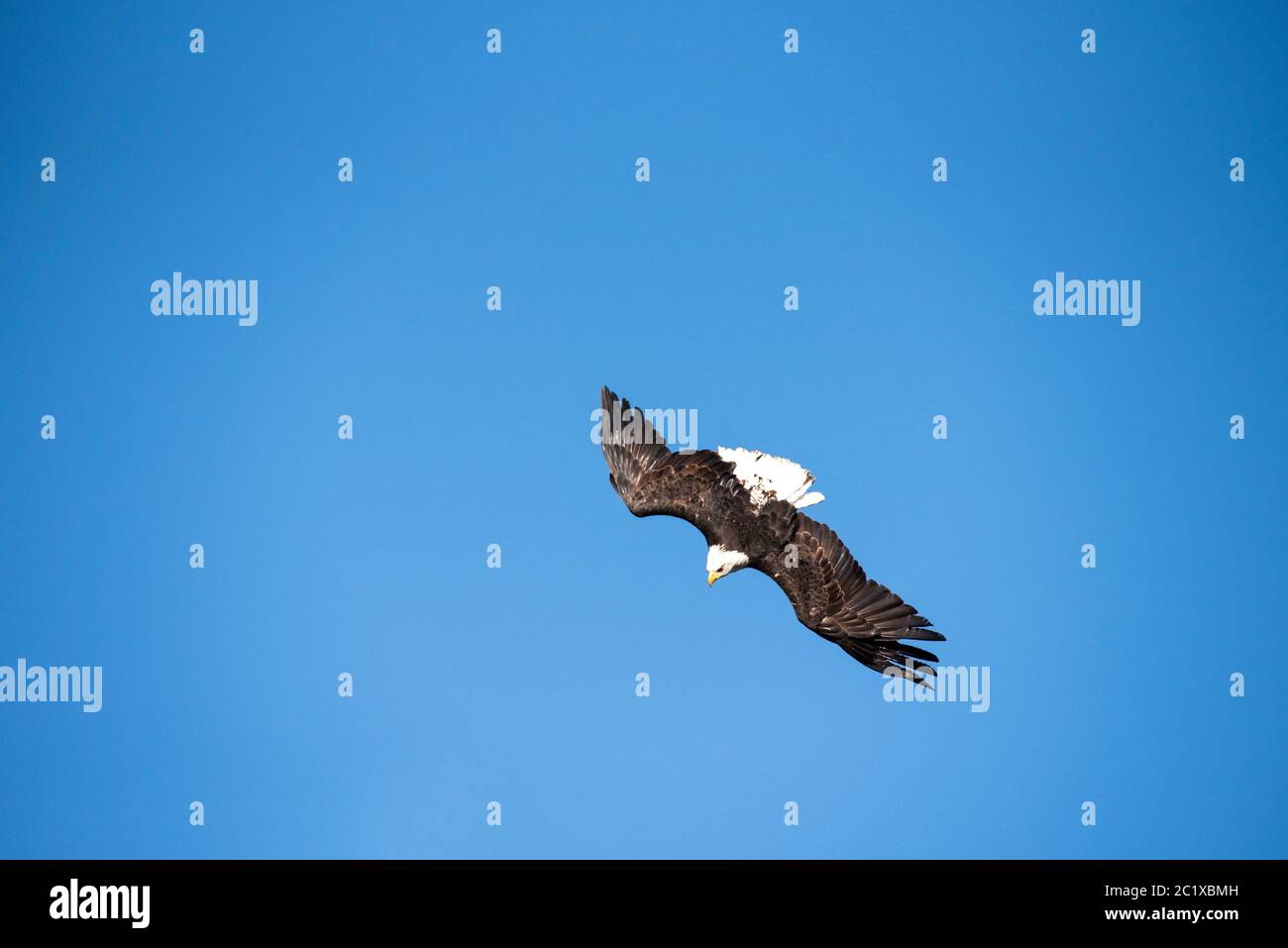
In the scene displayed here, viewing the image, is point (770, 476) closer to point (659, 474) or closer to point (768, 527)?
point (768, 527)

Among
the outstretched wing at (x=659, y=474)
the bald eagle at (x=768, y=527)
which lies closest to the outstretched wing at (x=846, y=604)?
the bald eagle at (x=768, y=527)

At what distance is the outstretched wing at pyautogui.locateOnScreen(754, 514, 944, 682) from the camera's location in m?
17.2

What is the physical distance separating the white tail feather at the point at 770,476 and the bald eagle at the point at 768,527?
0.6 inches

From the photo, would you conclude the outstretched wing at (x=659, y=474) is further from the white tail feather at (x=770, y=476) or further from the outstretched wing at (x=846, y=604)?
the outstretched wing at (x=846, y=604)

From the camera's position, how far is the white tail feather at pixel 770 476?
59.7 feet

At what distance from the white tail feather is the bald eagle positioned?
0.05 ft

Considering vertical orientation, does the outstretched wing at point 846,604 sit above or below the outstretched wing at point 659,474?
below

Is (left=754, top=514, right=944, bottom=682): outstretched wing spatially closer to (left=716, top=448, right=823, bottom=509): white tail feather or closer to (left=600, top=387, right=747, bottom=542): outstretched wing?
(left=716, top=448, right=823, bottom=509): white tail feather

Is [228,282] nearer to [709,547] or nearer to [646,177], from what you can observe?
[646,177]

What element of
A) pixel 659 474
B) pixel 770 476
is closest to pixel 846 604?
pixel 770 476

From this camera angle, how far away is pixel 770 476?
1838 centimetres

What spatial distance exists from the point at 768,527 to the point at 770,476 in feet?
2.43

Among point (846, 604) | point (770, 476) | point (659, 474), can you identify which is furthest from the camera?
point (659, 474)
